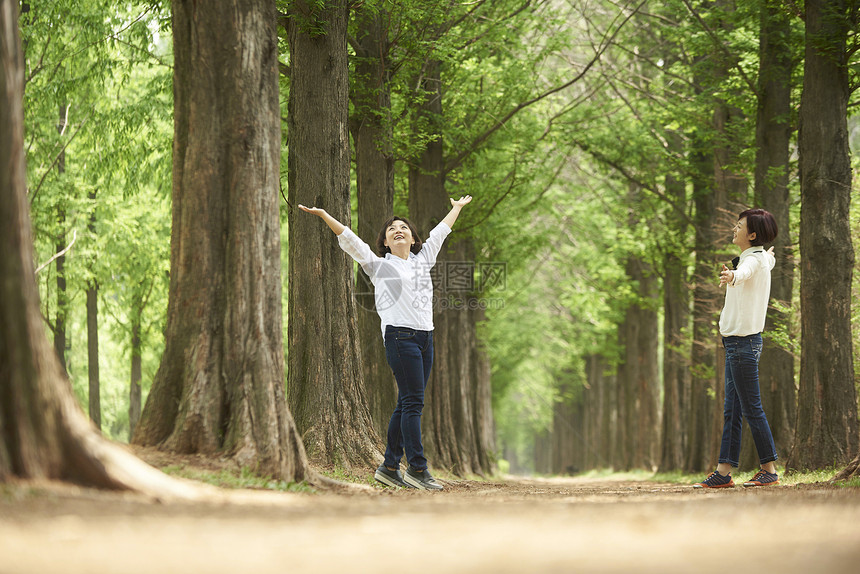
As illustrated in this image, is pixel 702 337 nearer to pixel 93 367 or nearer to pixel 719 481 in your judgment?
pixel 719 481

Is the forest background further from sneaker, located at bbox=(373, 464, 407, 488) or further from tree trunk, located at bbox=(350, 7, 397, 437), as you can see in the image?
sneaker, located at bbox=(373, 464, 407, 488)

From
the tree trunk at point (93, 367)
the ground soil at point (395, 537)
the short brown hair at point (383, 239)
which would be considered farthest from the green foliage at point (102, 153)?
the ground soil at point (395, 537)

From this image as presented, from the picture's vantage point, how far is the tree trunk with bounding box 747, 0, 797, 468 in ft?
39.5

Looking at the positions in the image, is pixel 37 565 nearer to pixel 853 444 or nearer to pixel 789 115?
pixel 853 444

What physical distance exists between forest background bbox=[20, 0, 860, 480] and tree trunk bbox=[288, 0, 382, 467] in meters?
0.15

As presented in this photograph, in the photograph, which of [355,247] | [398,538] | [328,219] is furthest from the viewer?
[355,247]

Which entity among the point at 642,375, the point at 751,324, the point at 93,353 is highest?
the point at 751,324

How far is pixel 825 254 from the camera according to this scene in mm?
9266

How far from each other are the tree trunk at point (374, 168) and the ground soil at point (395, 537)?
735 centimetres

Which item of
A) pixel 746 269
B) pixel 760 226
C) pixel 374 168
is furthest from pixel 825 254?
pixel 374 168

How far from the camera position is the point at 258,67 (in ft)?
19.8

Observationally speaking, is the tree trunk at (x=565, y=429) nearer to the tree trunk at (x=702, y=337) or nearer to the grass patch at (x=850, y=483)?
the tree trunk at (x=702, y=337)

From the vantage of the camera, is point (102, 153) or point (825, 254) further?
point (102, 153)

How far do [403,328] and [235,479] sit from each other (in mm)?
2335
